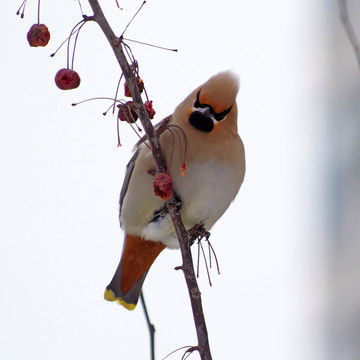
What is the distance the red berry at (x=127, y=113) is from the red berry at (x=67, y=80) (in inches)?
6.5

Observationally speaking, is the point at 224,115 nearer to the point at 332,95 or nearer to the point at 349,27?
the point at 332,95

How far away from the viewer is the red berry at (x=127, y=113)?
89.7 inches

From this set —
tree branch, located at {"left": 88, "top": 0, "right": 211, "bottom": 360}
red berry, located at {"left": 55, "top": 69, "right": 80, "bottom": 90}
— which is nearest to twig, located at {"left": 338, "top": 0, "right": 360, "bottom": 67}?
tree branch, located at {"left": 88, "top": 0, "right": 211, "bottom": 360}

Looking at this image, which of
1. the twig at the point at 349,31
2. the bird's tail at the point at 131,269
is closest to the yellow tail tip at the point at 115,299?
the bird's tail at the point at 131,269

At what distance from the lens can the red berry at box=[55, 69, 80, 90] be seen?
2500mm

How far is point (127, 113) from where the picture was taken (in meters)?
2.48

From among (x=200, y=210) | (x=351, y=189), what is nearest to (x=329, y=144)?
(x=351, y=189)

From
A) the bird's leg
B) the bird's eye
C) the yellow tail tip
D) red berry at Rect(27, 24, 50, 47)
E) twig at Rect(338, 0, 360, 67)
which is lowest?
twig at Rect(338, 0, 360, 67)

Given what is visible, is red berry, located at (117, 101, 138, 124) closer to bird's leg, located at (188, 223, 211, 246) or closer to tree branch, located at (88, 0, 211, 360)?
tree branch, located at (88, 0, 211, 360)

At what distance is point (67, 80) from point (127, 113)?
0.71 ft

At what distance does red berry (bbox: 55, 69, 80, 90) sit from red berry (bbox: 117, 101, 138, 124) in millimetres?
165

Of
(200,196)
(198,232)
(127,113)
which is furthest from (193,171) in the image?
(127,113)

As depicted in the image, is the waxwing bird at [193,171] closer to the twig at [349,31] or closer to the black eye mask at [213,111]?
the black eye mask at [213,111]

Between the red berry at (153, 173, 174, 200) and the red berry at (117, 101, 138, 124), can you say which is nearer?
the red berry at (117, 101, 138, 124)
